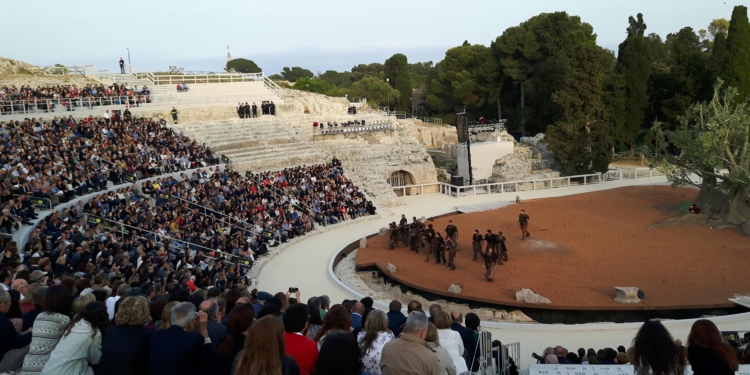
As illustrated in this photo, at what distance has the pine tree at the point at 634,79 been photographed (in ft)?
141

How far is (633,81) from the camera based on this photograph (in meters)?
43.4

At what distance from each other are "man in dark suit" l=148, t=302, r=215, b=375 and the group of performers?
46.1 ft

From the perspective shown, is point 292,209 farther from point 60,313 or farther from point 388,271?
point 60,313

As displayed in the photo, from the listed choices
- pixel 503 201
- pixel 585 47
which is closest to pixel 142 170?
pixel 503 201

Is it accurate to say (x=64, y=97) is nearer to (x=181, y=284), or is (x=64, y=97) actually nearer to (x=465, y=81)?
(x=181, y=284)

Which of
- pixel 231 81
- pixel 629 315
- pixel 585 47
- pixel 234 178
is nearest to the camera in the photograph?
pixel 629 315

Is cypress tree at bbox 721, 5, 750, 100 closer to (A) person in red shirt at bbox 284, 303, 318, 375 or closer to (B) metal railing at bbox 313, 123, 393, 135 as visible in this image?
(B) metal railing at bbox 313, 123, 393, 135

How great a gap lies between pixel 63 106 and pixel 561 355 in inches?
1294

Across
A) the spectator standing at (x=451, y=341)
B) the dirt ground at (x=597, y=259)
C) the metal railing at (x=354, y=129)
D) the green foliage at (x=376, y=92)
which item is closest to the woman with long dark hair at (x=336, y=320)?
the spectator standing at (x=451, y=341)

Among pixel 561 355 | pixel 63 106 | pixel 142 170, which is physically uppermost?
pixel 63 106

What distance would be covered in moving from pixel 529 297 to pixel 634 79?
108 ft

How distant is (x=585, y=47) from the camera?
3906 centimetres

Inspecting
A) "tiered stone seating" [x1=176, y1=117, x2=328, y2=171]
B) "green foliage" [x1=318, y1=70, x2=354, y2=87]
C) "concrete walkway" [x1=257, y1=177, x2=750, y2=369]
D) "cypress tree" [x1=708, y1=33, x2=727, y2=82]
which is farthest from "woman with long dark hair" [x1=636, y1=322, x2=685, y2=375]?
"green foliage" [x1=318, y1=70, x2=354, y2=87]

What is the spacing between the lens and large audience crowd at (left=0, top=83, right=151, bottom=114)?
105ft
